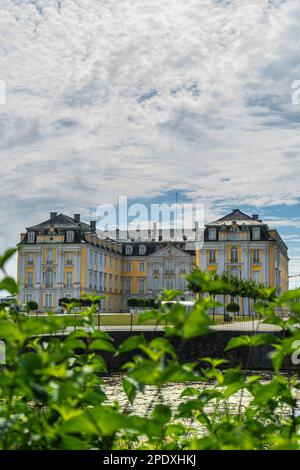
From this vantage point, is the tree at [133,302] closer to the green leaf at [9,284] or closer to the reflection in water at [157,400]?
the reflection in water at [157,400]

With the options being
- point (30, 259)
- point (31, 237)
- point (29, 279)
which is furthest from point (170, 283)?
point (31, 237)

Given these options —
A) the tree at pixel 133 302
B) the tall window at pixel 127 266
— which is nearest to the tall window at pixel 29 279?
the tree at pixel 133 302

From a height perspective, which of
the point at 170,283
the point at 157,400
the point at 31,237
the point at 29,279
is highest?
the point at 31,237

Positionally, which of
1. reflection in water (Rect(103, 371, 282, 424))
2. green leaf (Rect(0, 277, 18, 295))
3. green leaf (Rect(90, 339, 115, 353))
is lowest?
reflection in water (Rect(103, 371, 282, 424))

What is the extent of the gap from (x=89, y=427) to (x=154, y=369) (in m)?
0.18

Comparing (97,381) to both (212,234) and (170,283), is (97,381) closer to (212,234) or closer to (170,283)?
(212,234)

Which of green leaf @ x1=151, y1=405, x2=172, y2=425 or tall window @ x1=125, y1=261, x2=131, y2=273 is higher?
tall window @ x1=125, y1=261, x2=131, y2=273

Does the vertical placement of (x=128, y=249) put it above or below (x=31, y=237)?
below

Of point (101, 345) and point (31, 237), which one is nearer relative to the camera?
point (101, 345)

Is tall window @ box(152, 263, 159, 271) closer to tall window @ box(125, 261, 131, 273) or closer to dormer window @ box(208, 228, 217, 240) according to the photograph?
tall window @ box(125, 261, 131, 273)

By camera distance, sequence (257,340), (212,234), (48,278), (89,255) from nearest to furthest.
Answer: (257,340) → (89,255) → (48,278) → (212,234)

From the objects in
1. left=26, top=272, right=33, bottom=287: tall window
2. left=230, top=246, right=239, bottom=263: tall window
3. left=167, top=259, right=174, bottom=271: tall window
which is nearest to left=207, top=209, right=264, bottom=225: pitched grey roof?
left=230, top=246, right=239, bottom=263: tall window
